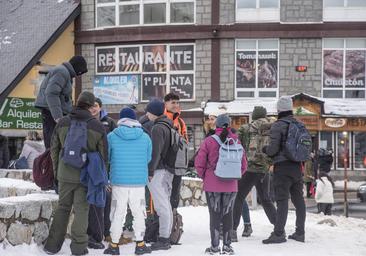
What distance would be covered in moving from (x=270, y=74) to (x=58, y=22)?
30.4 ft

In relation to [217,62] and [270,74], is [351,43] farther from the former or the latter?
[217,62]

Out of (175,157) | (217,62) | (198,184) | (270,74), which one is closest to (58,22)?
(217,62)

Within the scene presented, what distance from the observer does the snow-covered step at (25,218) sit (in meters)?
7.01

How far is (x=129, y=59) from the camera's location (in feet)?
87.3

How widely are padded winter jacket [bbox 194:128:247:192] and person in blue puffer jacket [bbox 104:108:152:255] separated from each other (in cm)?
67

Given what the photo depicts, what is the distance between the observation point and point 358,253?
809cm

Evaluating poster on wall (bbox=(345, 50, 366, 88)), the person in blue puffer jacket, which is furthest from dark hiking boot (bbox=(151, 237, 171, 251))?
poster on wall (bbox=(345, 50, 366, 88))

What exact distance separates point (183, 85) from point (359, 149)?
7772mm

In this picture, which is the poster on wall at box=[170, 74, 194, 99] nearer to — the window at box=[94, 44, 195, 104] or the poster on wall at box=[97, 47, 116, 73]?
the window at box=[94, 44, 195, 104]

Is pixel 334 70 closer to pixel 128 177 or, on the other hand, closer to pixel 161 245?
pixel 161 245

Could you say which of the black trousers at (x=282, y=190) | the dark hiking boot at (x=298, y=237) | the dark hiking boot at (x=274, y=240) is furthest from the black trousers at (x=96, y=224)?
the dark hiking boot at (x=298, y=237)

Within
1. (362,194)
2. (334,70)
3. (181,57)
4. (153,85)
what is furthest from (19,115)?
(362,194)

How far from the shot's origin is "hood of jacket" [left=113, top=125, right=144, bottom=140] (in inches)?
289

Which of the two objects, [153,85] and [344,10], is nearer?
[344,10]
